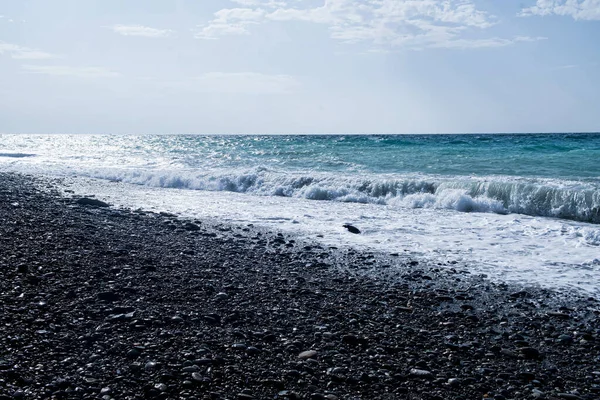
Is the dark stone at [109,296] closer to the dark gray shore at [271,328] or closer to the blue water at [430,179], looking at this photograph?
the dark gray shore at [271,328]

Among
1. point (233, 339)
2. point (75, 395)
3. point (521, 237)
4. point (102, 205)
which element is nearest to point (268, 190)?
point (102, 205)

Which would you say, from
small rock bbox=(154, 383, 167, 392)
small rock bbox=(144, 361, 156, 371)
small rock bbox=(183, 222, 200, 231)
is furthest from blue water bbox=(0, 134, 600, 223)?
small rock bbox=(154, 383, 167, 392)

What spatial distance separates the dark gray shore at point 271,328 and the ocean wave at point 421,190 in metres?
6.99

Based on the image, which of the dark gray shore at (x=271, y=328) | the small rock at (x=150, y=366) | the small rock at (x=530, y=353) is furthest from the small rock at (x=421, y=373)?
the small rock at (x=150, y=366)

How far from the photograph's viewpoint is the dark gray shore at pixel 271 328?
377 centimetres

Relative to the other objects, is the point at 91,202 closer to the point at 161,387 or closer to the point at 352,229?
the point at 352,229

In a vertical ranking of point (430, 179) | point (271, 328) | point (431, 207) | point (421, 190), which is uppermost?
point (430, 179)

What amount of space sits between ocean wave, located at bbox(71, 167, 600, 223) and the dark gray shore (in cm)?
699

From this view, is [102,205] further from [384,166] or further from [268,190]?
[384,166]

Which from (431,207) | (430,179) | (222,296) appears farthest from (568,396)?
(430,179)

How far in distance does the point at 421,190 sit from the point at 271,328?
11.8 metres

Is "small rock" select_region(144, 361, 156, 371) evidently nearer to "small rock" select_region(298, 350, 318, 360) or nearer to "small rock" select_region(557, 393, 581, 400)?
"small rock" select_region(298, 350, 318, 360)

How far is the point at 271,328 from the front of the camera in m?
4.83

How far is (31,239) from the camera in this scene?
7.78 metres
